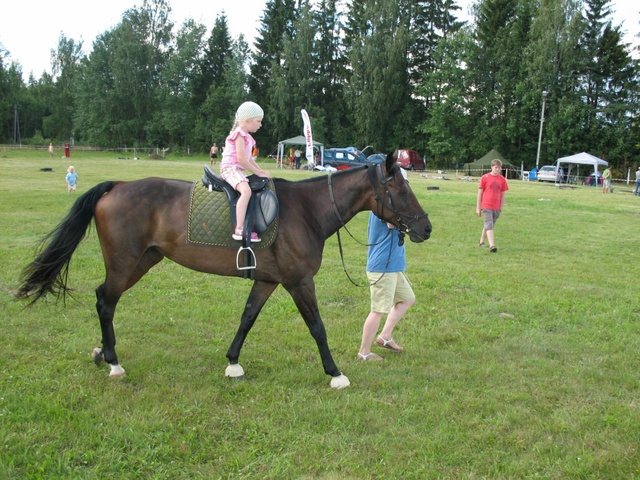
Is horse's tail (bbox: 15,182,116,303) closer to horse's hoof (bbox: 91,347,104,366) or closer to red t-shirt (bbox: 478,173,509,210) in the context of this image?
horse's hoof (bbox: 91,347,104,366)

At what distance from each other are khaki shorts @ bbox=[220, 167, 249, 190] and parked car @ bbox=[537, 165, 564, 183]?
140 ft

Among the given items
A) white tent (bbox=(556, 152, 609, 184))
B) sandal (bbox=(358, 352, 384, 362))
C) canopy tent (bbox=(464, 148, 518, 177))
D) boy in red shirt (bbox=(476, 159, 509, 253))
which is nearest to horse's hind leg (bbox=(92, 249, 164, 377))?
sandal (bbox=(358, 352, 384, 362))

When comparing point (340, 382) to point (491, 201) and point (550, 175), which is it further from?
point (550, 175)

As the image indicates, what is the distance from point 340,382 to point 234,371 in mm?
1064

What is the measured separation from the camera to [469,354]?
586 centimetres

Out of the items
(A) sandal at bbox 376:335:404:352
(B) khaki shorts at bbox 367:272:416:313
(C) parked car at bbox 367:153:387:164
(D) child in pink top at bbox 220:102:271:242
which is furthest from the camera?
(A) sandal at bbox 376:335:404:352

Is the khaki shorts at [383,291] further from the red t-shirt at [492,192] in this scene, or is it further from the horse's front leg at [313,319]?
the red t-shirt at [492,192]

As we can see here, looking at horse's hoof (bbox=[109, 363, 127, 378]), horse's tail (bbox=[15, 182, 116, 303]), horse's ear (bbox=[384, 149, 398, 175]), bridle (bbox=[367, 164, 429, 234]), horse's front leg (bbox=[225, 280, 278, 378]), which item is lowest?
horse's hoof (bbox=[109, 363, 127, 378])

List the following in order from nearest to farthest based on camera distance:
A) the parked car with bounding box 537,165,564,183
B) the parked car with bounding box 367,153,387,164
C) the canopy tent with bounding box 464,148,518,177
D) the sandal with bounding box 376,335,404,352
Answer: the parked car with bounding box 367,153,387,164 < the sandal with bounding box 376,335,404,352 < the parked car with bounding box 537,165,564,183 < the canopy tent with bounding box 464,148,518,177

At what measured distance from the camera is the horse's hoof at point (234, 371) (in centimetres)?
503

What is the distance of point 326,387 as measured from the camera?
4891 mm

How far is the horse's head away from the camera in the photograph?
508cm

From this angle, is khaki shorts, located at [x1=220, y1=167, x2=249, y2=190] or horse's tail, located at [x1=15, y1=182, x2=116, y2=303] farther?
horse's tail, located at [x1=15, y1=182, x2=116, y2=303]

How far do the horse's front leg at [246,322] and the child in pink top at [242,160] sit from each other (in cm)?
56
